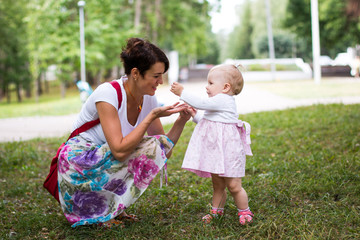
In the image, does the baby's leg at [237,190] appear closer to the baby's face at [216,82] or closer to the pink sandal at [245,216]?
the pink sandal at [245,216]

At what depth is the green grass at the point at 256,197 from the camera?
9.71 feet

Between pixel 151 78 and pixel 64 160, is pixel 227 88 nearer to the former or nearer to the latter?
pixel 151 78

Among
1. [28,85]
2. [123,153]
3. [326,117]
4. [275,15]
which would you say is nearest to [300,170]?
[123,153]

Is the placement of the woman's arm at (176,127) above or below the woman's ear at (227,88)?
below

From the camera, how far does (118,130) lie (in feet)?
9.73

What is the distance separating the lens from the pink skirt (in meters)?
2.95

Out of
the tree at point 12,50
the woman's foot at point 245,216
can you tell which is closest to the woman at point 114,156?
the woman's foot at point 245,216

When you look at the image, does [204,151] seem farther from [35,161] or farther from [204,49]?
[204,49]

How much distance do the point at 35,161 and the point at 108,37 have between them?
65.3 feet

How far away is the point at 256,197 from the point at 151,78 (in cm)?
153

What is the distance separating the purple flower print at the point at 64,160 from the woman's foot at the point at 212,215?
1.13 metres

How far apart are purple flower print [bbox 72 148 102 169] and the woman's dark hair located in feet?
2.34

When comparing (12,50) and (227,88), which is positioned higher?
(12,50)

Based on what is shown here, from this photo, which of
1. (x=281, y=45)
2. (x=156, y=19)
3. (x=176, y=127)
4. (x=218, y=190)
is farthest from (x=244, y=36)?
(x=218, y=190)
